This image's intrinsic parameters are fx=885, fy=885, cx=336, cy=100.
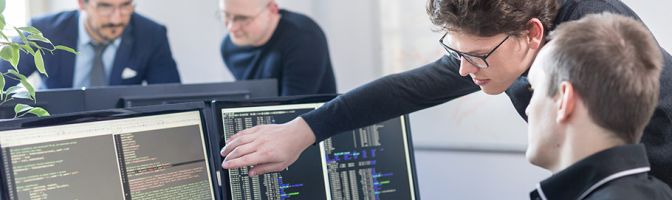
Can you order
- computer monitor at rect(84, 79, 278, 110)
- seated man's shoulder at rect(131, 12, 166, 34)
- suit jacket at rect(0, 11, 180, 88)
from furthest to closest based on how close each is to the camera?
seated man's shoulder at rect(131, 12, 166, 34) < suit jacket at rect(0, 11, 180, 88) < computer monitor at rect(84, 79, 278, 110)

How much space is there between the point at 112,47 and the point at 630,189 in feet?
8.96

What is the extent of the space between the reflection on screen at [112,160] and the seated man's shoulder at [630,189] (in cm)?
73

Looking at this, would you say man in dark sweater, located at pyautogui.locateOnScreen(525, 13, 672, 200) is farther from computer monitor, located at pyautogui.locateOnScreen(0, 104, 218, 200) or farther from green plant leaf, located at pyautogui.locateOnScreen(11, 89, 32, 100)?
green plant leaf, located at pyautogui.locateOnScreen(11, 89, 32, 100)

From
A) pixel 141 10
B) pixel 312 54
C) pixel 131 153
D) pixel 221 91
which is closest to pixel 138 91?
pixel 221 91

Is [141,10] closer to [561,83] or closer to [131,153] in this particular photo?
[131,153]

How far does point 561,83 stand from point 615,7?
0.50m

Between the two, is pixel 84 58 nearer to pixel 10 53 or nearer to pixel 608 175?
pixel 10 53

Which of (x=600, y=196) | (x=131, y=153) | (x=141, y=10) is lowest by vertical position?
(x=600, y=196)

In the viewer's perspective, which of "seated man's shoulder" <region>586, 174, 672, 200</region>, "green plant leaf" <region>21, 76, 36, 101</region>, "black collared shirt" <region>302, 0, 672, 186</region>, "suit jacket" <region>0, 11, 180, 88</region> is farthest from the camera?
"suit jacket" <region>0, 11, 180, 88</region>

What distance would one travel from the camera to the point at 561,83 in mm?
1099

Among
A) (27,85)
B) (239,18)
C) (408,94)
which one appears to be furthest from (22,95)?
(239,18)

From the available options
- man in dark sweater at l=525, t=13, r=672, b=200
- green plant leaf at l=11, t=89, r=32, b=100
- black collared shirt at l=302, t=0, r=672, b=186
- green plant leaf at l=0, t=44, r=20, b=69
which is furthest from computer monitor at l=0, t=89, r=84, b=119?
man in dark sweater at l=525, t=13, r=672, b=200

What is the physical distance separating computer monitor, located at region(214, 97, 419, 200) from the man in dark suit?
1756 mm

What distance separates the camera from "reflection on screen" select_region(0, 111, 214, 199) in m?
1.32
